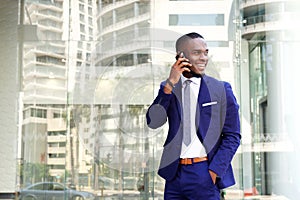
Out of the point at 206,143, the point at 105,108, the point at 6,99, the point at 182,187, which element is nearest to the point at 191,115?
the point at 206,143

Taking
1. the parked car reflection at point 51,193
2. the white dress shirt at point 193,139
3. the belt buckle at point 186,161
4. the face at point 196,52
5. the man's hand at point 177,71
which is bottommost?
the parked car reflection at point 51,193

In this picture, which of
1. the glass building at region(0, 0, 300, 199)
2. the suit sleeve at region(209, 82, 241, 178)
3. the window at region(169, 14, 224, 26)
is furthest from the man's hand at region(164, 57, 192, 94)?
the window at region(169, 14, 224, 26)

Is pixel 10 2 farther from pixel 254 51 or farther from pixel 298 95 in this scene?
pixel 298 95

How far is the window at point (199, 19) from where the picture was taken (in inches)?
185

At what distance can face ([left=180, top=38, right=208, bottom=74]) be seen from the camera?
1660 millimetres

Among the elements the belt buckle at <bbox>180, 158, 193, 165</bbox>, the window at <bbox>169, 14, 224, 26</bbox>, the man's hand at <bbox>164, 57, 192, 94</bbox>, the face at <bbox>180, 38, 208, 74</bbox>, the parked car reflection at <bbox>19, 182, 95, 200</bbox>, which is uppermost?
the window at <bbox>169, 14, 224, 26</bbox>

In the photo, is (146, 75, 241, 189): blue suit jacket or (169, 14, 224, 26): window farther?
Answer: (169, 14, 224, 26): window

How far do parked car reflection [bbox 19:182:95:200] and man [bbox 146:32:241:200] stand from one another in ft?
10.5

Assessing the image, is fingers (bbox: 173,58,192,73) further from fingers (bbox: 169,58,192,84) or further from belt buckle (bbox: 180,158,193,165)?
belt buckle (bbox: 180,158,193,165)

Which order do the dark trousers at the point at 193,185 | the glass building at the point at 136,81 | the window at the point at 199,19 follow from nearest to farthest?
1. the dark trousers at the point at 193,185
2. the glass building at the point at 136,81
3. the window at the point at 199,19

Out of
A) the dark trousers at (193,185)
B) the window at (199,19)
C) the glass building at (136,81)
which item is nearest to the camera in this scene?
the dark trousers at (193,185)

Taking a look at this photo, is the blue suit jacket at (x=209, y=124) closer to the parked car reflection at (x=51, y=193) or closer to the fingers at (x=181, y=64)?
the fingers at (x=181, y=64)

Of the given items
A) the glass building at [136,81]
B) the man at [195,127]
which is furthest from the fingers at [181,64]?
the glass building at [136,81]

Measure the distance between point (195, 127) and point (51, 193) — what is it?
11.0 feet
